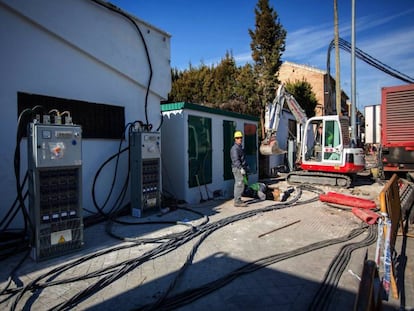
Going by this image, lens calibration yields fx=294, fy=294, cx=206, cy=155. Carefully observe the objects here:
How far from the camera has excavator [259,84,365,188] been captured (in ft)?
37.7

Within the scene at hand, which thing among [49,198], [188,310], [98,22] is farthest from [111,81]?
[188,310]

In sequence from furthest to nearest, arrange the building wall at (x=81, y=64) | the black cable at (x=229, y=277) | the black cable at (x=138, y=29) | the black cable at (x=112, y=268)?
1. the black cable at (x=138, y=29)
2. the building wall at (x=81, y=64)
3. the black cable at (x=112, y=268)
4. the black cable at (x=229, y=277)

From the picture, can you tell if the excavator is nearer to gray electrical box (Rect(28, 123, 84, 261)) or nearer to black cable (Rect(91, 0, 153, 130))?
→ black cable (Rect(91, 0, 153, 130))

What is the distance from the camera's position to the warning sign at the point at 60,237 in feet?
14.5

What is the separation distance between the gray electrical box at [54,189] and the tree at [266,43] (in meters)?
18.1

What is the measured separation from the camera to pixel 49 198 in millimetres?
4465

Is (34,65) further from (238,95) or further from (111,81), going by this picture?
(238,95)

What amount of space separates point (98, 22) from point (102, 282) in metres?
5.53

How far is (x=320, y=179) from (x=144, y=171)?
8249 mm

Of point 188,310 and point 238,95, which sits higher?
point 238,95

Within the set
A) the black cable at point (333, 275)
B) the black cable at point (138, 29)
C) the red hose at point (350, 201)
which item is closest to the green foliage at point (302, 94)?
the red hose at point (350, 201)

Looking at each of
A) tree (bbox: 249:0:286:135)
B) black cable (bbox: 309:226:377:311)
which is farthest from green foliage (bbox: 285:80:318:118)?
black cable (bbox: 309:226:377:311)

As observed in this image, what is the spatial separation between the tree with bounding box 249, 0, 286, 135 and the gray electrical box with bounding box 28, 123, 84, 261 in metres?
18.1

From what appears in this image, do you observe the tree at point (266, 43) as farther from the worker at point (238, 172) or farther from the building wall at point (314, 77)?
the worker at point (238, 172)
